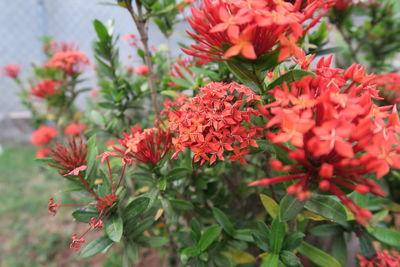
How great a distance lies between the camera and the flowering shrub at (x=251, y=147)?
0.43m

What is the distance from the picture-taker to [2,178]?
2.77 m

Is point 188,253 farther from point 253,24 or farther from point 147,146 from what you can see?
point 253,24

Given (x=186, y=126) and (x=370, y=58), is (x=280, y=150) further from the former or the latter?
(x=370, y=58)

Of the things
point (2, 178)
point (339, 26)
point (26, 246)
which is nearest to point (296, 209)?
point (339, 26)

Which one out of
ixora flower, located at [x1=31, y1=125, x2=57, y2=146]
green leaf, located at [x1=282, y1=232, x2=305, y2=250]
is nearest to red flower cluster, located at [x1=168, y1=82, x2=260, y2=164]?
green leaf, located at [x1=282, y1=232, x2=305, y2=250]

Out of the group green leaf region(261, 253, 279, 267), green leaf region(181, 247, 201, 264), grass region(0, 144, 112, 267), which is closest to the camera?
green leaf region(261, 253, 279, 267)

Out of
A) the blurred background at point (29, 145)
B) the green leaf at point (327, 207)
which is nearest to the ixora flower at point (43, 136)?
the blurred background at point (29, 145)

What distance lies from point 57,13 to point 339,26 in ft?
12.1

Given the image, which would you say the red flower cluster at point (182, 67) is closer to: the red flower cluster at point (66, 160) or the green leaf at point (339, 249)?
the red flower cluster at point (66, 160)

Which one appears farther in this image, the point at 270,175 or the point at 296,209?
the point at 270,175

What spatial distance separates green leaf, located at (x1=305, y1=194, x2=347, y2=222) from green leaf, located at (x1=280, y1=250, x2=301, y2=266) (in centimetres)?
17

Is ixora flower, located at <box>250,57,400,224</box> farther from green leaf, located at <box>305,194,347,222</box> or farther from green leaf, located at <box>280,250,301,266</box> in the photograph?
green leaf, located at <box>280,250,301,266</box>

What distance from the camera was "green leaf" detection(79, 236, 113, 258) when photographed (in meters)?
0.70

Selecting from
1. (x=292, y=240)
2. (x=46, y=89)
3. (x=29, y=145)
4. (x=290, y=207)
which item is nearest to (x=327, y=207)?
(x=290, y=207)
